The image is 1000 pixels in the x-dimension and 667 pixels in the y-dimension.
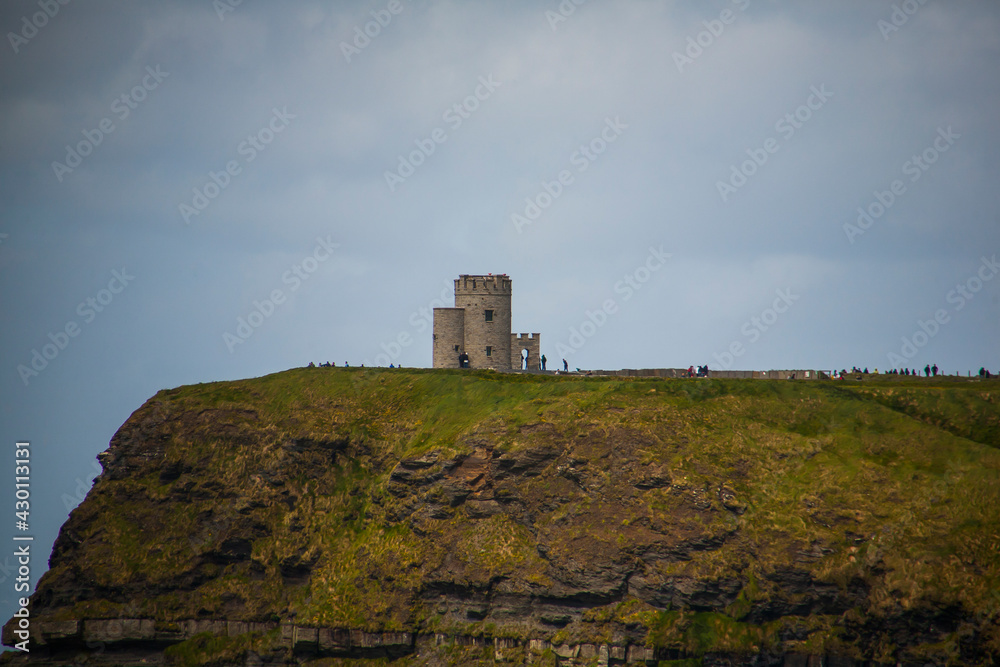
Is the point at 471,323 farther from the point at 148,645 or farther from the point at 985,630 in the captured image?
the point at 985,630

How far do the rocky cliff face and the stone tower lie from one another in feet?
29.9

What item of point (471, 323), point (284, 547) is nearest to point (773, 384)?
point (471, 323)

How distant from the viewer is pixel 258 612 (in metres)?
79.8

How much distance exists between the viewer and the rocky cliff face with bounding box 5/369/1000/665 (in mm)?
66688

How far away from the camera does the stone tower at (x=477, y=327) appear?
100 metres

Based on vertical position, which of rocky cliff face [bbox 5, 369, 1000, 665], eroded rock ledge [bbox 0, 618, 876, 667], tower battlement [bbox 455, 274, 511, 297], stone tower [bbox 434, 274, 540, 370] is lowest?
eroded rock ledge [bbox 0, 618, 876, 667]

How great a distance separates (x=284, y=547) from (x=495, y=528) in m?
17.8

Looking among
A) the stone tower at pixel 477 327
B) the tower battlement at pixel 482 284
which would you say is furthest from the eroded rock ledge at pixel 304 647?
the tower battlement at pixel 482 284

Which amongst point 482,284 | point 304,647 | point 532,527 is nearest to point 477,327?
point 482,284

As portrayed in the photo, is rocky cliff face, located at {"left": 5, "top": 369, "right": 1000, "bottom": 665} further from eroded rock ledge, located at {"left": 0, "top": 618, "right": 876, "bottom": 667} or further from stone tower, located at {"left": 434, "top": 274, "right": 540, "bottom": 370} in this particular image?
stone tower, located at {"left": 434, "top": 274, "right": 540, "bottom": 370}

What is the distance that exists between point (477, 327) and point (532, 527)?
2864cm

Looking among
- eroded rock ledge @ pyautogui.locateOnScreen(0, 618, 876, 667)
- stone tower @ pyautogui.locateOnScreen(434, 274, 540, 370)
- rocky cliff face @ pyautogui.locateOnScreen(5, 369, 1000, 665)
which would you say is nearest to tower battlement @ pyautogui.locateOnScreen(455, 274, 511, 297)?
stone tower @ pyautogui.locateOnScreen(434, 274, 540, 370)

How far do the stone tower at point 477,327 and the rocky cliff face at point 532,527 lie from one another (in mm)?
9123

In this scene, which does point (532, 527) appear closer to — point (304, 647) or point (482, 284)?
point (304, 647)
